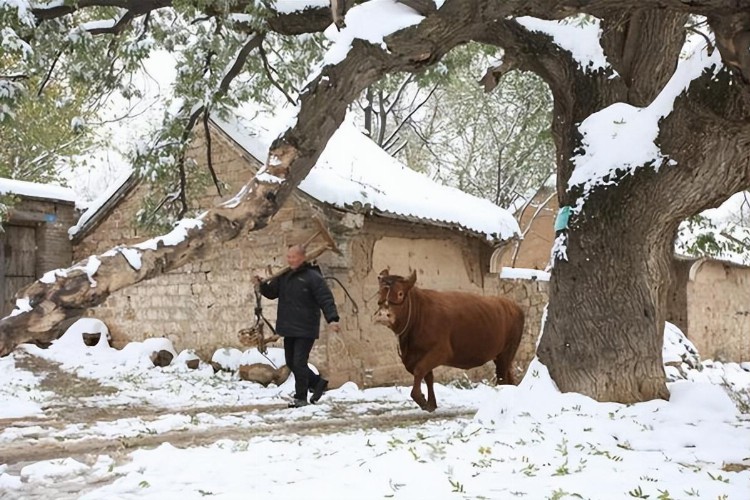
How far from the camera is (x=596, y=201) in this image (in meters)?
6.01

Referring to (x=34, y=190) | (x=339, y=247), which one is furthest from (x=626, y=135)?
(x=34, y=190)

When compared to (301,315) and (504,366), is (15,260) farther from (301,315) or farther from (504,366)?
(504,366)

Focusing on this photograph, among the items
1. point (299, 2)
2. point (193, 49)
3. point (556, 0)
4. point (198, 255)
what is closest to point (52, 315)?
point (198, 255)

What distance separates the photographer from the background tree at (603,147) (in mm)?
5184

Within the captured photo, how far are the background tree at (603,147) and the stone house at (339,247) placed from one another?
3637 mm

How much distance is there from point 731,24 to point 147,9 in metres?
6.41

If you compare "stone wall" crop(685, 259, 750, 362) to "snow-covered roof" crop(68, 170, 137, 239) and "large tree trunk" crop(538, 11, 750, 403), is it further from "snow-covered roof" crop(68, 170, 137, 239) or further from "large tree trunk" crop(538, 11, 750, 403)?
"snow-covered roof" crop(68, 170, 137, 239)

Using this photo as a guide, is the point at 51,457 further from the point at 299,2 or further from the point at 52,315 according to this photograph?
the point at 299,2

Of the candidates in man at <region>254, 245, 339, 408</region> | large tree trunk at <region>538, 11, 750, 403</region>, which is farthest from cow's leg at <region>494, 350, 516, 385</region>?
large tree trunk at <region>538, 11, 750, 403</region>

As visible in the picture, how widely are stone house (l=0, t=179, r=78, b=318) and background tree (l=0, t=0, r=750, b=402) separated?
769 cm

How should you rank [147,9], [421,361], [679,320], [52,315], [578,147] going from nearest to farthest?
[52,315]
[578,147]
[421,361]
[147,9]
[679,320]

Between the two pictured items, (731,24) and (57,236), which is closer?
(731,24)

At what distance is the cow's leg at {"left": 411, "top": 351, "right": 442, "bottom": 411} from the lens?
7.36 m

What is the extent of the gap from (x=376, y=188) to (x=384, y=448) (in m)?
6.05
